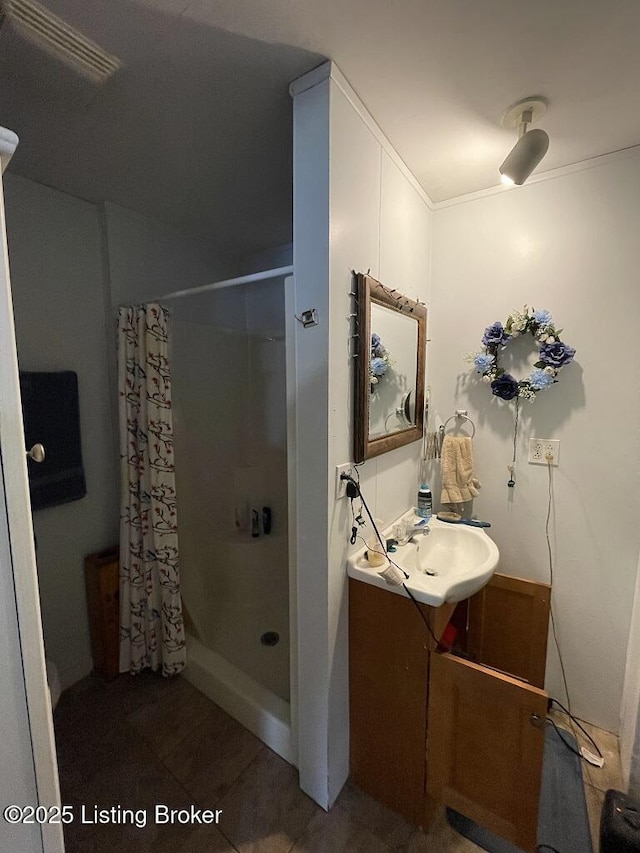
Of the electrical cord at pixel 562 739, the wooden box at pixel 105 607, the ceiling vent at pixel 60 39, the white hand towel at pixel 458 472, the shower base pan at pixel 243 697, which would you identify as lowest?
the electrical cord at pixel 562 739

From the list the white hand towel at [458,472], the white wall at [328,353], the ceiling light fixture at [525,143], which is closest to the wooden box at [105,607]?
the white wall at [328,353]

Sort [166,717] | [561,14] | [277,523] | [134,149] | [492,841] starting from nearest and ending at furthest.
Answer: [561,14] → [492,841] → [134,149] → [166,717] → [277,523]

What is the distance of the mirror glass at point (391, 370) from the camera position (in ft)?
4.28

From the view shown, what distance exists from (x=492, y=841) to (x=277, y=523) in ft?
5.11

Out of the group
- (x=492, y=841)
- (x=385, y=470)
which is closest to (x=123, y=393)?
(x=385, y=470)

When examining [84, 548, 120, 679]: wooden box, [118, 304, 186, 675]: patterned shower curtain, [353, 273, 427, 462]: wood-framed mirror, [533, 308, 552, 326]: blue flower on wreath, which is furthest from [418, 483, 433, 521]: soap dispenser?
[84, 548, 120, 679]: wooden box

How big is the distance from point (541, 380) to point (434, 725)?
1.31m

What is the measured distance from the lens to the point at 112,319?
1.76m

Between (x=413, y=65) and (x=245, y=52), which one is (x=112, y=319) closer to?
(x=245, y=52)

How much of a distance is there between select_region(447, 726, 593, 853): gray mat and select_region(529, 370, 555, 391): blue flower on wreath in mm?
1490

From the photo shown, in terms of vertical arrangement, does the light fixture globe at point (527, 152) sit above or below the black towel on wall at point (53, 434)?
above

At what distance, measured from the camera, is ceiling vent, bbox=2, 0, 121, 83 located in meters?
0.83

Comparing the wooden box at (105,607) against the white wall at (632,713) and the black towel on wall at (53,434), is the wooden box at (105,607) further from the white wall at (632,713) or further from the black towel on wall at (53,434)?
the white wall at (632,713)

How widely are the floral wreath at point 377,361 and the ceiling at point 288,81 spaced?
740 millimetres
